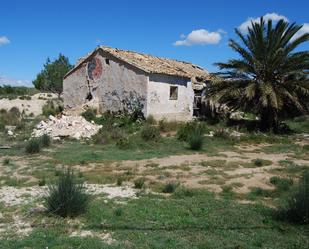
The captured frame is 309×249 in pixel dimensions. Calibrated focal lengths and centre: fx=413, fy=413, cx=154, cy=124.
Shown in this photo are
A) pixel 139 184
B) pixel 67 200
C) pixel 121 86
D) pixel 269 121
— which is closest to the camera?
pixel 67 200

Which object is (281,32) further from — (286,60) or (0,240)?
(0,240)

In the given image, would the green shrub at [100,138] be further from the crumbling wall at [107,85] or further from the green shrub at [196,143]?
the crumbling wall at [107,85]

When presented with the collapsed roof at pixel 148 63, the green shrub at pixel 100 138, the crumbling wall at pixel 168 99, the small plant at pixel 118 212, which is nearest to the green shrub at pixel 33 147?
the green shrub at pixel 100 138

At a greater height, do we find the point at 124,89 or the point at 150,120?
the point at 124,89

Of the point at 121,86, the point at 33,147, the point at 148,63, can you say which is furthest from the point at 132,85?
the point at 33,147

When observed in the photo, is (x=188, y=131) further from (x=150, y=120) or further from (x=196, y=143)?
(x=150, y=120)

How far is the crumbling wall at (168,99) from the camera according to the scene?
69.5 ft

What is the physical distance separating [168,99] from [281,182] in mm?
12943

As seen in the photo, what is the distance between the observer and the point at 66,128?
1825cm

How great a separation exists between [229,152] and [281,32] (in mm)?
7951

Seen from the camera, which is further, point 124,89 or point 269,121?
point 124,89

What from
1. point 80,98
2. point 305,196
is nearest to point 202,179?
point 305,196

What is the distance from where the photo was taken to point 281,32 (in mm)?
19656

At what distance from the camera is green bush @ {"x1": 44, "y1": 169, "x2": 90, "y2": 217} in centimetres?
714
